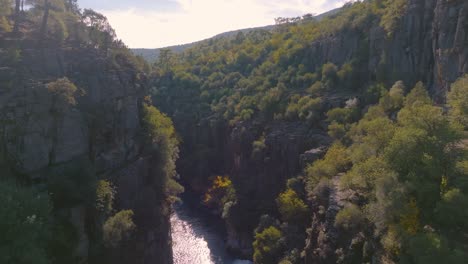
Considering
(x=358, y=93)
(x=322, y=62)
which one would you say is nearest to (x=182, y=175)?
(x=322, y=62)

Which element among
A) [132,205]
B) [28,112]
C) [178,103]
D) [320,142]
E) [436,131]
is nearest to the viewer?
[436,131]

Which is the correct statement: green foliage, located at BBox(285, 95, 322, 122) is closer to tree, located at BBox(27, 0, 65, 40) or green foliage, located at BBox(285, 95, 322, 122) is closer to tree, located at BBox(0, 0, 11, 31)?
tree, located at BBox(27, 0, 65, 40)

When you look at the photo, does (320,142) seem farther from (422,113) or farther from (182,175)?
(182,175)

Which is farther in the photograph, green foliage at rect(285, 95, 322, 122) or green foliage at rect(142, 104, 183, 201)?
green foliage at rect(285, 95, 322, 122)

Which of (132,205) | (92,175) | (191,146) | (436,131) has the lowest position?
(191,146)

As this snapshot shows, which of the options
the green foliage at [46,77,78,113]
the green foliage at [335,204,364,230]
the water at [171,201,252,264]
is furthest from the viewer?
the water at [171,201,252,264]

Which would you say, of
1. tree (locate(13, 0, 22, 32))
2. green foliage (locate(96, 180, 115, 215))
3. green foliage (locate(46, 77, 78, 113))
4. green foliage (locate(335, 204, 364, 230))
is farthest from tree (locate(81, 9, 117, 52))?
green foliage (locate(335, 204, 364, 230))

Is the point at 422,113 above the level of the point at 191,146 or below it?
above
